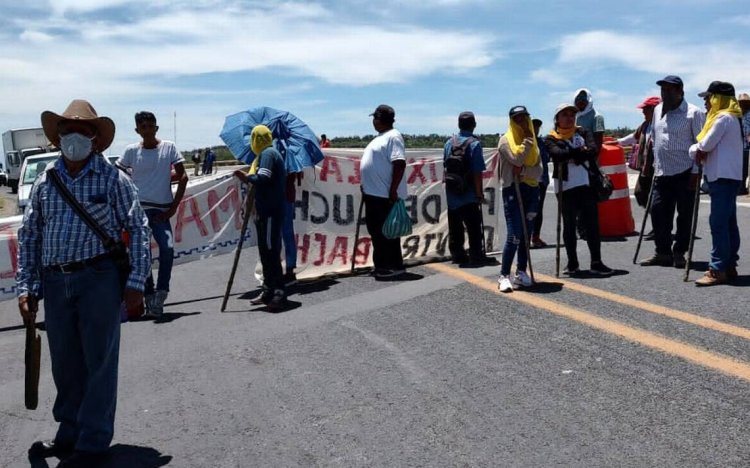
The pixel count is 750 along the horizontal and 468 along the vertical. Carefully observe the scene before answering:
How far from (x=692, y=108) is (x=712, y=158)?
0.99 m

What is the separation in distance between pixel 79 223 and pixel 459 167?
5569mm

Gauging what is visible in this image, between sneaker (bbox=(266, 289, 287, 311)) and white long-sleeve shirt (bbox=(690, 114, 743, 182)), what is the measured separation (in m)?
4.21

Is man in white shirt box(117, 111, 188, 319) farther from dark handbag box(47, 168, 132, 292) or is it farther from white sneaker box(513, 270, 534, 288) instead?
dark handbag box(47, 168, 132, 292)

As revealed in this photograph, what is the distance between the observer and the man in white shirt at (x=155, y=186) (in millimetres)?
7461

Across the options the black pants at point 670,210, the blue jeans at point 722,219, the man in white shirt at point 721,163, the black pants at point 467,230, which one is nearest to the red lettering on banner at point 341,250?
the black pants at point 467,230

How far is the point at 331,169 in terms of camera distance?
934 cm

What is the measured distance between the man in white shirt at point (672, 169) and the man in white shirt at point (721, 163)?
632mm

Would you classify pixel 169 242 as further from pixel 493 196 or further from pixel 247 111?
pixel 493 196

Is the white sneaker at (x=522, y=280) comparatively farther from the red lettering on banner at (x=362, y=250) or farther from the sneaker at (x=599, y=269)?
the red lettering on banner at (x=362, y=250)

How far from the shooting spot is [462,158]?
8.78 m

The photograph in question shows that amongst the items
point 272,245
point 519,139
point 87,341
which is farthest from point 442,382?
point 519,139

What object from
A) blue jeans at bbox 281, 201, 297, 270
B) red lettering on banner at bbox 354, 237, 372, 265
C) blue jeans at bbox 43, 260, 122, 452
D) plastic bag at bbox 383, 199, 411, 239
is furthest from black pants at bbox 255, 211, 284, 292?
blue jeans at bbox 43, 260, 122, 452

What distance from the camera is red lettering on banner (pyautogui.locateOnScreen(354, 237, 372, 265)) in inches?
369

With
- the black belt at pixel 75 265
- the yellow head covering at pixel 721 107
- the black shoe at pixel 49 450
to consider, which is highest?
the yellow head covering at pixel 721 107
